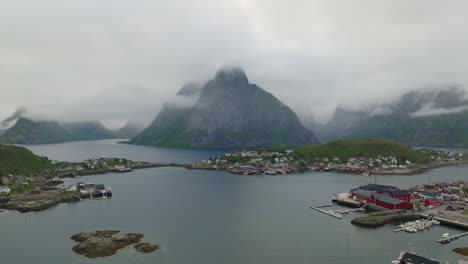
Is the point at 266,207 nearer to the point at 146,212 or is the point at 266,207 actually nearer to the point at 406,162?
the point at 146,212

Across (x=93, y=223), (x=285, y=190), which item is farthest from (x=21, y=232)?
(x=285, y=190)

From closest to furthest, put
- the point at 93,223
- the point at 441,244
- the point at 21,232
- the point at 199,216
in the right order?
1. the point at 441,244
2. the point at 21,232
3. the point at 93,223
4. the point at 199,216

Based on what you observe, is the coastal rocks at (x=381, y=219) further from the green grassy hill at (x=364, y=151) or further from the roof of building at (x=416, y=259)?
the green grassy hill at (x=364, y=151)

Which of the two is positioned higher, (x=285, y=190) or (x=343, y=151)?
(x=343, y=151)

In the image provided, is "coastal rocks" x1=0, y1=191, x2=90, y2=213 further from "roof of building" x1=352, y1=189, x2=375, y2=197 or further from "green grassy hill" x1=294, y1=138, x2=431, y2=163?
"green grassy hill" x1=294, y1=138, x2=431, y2=163

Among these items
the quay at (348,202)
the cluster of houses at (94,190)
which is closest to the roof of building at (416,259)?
the quay at (348,202)

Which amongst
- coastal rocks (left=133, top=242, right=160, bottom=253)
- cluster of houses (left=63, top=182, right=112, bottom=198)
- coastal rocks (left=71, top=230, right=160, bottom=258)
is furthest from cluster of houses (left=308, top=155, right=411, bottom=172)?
coastal rocks (left=71, top=230, right=160, bottom=258)
